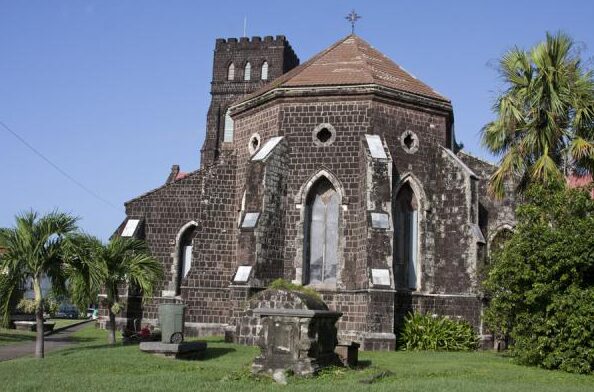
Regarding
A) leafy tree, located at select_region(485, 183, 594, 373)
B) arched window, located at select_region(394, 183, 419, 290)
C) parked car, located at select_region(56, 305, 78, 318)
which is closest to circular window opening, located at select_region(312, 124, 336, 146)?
Answer: arched window, located at select_region(394, 183, 419, 290)

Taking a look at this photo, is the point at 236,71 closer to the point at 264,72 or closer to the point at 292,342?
the point at 264,72

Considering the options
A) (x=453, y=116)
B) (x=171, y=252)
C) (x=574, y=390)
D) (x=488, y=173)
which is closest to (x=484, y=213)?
(x=488, y=173)

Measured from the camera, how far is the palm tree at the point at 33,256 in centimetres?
1566

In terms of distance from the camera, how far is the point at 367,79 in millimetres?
20984

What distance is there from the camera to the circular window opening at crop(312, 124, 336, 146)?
20844 mm

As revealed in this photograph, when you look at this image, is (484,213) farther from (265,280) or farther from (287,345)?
(287,345)

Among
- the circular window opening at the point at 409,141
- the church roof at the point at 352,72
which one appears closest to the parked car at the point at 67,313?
the church roof at the point at 352,72

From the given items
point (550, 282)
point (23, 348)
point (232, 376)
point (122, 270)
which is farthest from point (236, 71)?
point (232, 376)

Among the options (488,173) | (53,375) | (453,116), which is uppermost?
(453,116)

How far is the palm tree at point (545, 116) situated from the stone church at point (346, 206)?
133 inches

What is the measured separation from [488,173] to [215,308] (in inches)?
436

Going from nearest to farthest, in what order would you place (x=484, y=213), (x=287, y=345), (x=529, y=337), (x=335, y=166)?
(x=287, y=345) → (x=529, y=337) → (x=335, y=166) → (x=484, y=213)

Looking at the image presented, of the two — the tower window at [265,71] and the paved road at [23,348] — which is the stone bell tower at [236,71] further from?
the paved road at [23,348]

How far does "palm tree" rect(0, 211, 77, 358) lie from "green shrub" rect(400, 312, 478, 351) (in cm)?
972
